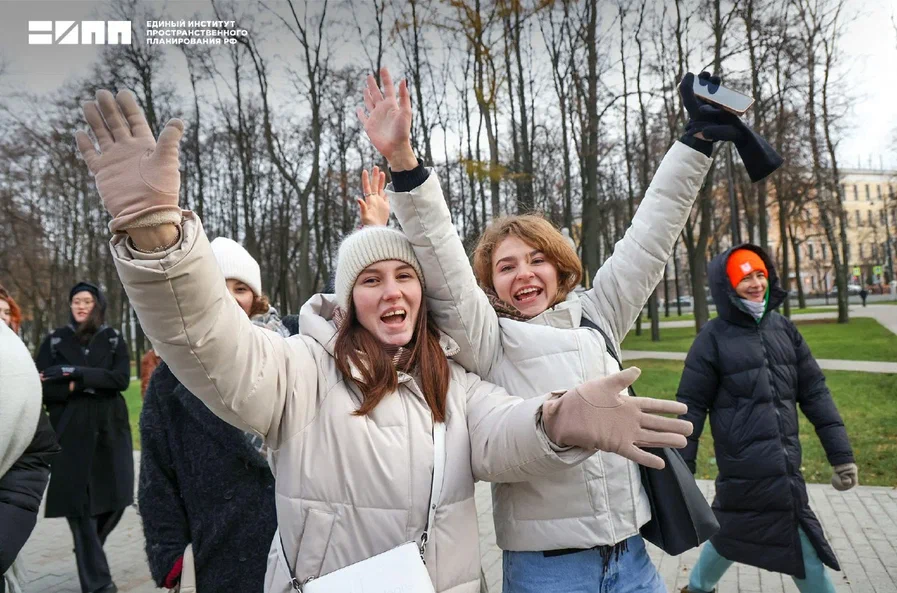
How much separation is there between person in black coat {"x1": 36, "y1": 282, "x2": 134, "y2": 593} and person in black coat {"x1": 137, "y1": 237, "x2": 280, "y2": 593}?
2.76 m

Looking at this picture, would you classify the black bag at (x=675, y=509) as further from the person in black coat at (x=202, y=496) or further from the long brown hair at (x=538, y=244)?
the person in black coat at (x=202, y=496)

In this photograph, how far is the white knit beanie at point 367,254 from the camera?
1915mm

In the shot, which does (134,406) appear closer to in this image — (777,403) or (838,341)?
(777,403)

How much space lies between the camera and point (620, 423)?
158 centimetres

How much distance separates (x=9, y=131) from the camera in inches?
827

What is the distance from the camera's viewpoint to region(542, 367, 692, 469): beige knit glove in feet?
5.15

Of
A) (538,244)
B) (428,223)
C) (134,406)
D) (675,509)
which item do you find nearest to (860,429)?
(675,509)

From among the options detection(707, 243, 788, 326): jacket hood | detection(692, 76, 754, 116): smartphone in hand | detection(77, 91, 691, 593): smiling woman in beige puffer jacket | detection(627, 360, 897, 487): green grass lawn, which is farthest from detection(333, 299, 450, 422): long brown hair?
detection(627, 360, 897, 487): green grass lawn

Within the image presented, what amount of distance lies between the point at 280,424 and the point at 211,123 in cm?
2072

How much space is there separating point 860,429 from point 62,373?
8960mm

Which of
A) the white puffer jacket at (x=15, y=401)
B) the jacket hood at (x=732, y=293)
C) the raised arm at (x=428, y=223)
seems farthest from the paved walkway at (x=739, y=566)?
the raised arm at (x=428, y=223)

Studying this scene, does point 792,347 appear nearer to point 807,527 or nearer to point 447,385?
point 807,527

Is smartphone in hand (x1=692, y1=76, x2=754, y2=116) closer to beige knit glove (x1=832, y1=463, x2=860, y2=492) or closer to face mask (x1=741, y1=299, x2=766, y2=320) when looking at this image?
face mask (x1=741, y1=299, x2=766, y2=320)

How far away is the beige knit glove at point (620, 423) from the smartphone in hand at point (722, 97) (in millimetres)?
1421
